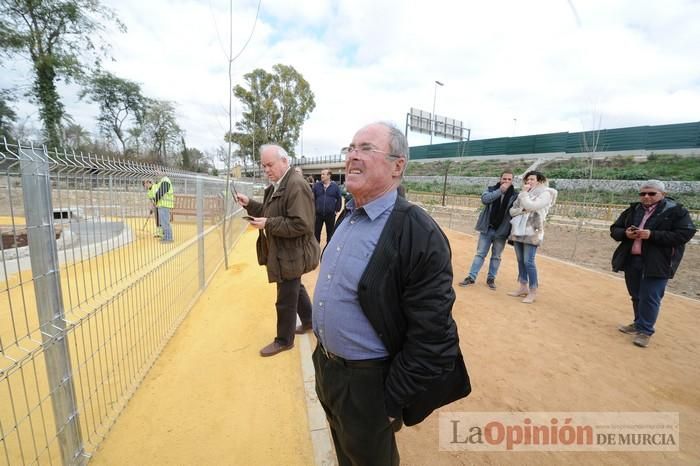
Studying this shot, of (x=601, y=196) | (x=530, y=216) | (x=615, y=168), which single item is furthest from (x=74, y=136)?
(x=615, y=168)

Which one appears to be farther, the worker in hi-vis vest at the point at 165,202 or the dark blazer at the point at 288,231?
the worker in hi-vis vest at the point at 165,202

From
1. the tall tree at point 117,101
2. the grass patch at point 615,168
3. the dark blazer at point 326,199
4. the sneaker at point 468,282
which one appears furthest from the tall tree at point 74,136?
the sneaker at point 468,282

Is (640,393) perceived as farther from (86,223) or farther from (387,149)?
(86,223)

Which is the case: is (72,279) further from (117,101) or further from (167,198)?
(117,101)

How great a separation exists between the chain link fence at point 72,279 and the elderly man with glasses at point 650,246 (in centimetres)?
492

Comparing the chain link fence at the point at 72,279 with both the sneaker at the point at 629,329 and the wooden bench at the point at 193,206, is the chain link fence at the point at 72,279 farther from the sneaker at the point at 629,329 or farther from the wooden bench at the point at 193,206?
the sneaker at the point at 629,329

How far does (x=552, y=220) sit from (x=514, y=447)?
16.8 metres

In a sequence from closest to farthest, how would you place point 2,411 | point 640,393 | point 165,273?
point 2,411
point 640,393
point 165,273

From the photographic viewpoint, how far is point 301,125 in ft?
103

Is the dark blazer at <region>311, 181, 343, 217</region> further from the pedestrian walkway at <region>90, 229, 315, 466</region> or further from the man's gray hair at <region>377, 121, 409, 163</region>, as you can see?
the man's gray hair at <region>377, 121, 409, 163</region>

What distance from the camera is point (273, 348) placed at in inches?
121

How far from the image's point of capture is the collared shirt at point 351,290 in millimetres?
1300

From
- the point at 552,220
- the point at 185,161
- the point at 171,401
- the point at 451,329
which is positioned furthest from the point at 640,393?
the point at 185,161

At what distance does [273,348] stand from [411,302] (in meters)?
2.28
